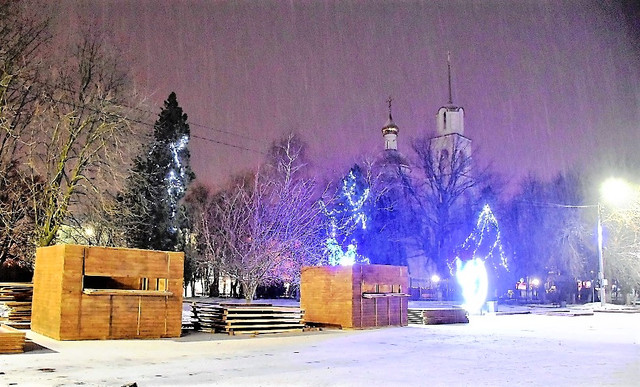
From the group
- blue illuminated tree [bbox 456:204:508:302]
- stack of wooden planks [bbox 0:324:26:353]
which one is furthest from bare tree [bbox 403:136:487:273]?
stack of wooden planks [bbox 0:324:26:353]

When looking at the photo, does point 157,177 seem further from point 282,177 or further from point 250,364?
point 250,364

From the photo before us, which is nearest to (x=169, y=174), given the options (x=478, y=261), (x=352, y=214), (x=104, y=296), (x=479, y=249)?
(x=352, y=214)

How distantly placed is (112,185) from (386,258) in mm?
30517

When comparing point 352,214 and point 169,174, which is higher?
point 169,174

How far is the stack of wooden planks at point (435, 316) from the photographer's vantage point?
26.4 meters

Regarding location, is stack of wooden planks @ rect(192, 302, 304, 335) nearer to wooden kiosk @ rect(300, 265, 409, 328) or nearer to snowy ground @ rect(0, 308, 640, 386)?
snowy ground @ rect(0, 308, 640, 386)

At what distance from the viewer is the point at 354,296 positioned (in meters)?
22.8

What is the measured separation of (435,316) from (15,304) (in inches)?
651

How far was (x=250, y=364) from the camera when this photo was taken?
12.7 m

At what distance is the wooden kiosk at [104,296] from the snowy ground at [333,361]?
0.68 m

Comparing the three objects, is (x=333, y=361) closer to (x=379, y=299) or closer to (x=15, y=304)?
(x=379, y=299)

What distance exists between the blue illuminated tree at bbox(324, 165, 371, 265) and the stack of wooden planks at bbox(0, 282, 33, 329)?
77.8 feet

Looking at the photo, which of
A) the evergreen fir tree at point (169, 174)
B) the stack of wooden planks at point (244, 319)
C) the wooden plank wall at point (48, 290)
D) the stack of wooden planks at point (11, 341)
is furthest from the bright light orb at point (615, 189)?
the stack of wooden planks at point (11, 341)

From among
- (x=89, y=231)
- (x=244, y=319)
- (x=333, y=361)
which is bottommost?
(x=333, y=361)
